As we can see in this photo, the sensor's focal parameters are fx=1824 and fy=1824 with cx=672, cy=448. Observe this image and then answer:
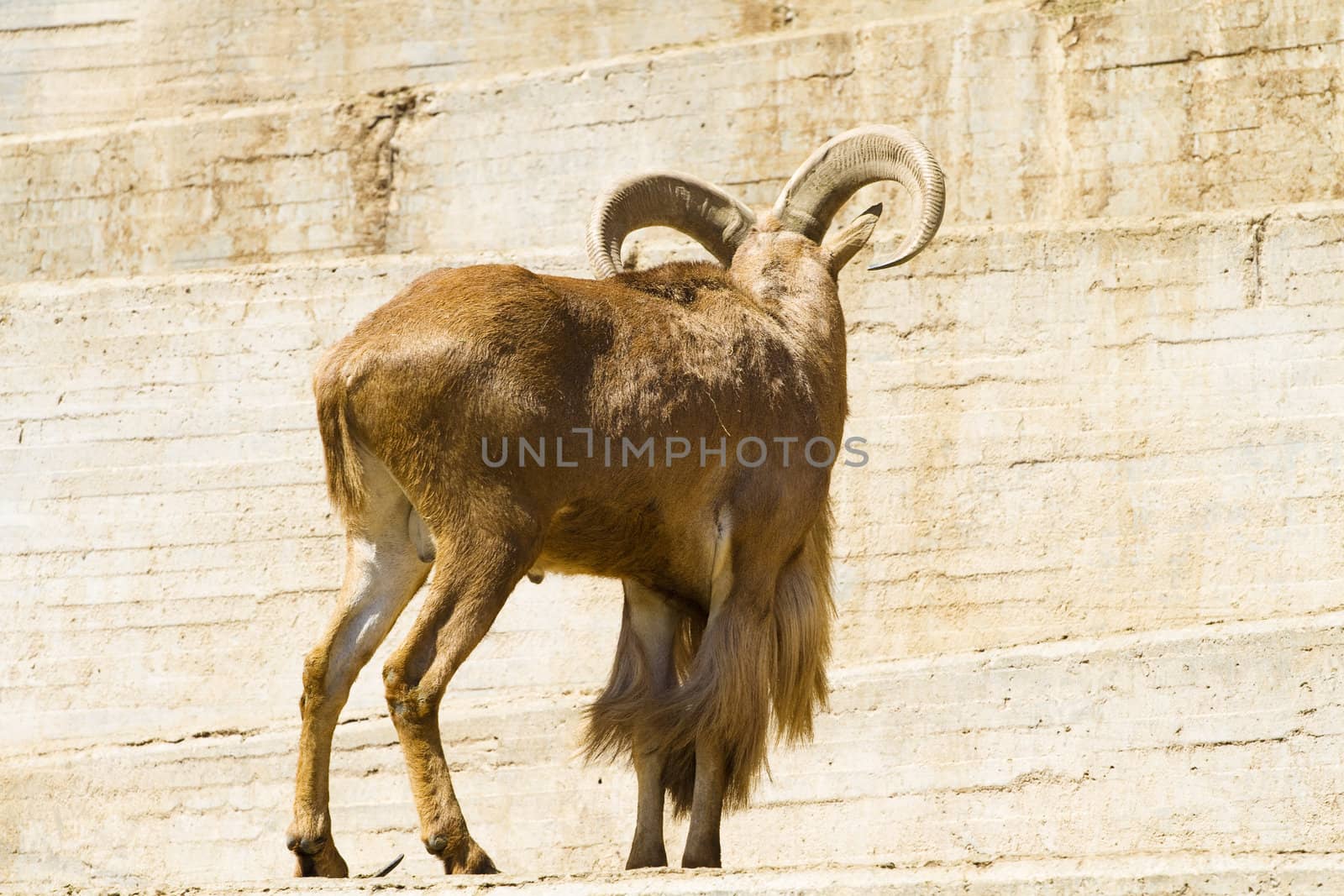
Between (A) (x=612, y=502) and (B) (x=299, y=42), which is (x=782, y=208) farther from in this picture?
(B) (x=299, y=42)

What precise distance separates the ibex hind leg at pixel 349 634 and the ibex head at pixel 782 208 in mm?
2149

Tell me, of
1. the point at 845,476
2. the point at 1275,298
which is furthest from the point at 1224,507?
the point at 845,476

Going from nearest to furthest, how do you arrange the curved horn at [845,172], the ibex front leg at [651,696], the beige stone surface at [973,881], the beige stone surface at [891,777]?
the beige stone surface at [973,881], the ibex front leg at [651,696], the curved horn at [845,172], the beige stone surface at [891,777]

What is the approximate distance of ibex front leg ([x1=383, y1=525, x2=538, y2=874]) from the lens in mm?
6500

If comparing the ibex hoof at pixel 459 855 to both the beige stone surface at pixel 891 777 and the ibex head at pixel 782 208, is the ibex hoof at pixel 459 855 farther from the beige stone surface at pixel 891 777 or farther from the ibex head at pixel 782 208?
the ibex head at pixel 782 208

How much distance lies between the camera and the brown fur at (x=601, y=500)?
6.71m

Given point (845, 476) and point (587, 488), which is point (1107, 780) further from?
point (587, 488)

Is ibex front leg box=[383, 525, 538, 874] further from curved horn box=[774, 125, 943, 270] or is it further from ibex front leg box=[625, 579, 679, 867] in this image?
curved horn box=[774, 125, 943, 270]

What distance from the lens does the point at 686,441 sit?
7336 millimetres

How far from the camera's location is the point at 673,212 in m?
9.01

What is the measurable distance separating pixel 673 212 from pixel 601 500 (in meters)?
2.33

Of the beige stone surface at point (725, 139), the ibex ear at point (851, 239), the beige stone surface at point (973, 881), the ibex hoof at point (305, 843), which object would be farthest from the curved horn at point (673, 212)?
the beige stone surface at point (973, 881)

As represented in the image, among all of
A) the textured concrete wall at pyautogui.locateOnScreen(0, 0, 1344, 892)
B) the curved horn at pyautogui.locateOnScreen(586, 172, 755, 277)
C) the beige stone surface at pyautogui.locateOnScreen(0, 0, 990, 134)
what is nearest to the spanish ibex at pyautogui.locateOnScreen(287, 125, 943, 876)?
the curved horn at pyautogui.locateOnScreen(586, 172, 755, 277)

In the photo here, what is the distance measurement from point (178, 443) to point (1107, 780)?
5754 millimetres
